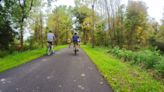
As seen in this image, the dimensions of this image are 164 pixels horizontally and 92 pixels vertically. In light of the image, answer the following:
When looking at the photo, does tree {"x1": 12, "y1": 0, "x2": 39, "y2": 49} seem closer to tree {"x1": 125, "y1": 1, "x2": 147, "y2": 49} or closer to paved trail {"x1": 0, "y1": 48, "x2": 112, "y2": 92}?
paved trail {"x1": 0, "y1": 48, "x2": 112, "y2": 92}

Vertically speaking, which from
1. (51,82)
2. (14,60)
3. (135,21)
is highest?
(135,21)

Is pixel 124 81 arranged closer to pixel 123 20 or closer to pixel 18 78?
pixel 18 78

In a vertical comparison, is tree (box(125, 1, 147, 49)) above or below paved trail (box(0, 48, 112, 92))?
above

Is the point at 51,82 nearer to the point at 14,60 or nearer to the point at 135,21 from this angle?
the point at 14,60

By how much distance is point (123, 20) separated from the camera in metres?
45.7

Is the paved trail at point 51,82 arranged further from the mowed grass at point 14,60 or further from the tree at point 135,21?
the tree at point 135,21

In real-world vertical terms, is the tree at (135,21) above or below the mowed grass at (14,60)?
above

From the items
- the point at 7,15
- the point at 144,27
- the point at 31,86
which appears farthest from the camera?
the point at 144,27

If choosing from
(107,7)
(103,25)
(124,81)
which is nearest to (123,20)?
(103,25)

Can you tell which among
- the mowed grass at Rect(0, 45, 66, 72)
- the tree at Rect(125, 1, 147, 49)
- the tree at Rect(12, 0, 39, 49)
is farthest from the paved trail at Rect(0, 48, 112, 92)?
the tree at Rect(125, 1, 147, 49)

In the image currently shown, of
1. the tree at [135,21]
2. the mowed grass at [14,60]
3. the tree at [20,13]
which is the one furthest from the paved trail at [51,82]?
the tree at [135,21]

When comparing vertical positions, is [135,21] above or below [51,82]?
above

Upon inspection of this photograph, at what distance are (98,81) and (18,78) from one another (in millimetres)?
3028

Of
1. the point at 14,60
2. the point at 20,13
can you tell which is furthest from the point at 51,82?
the point at 20,13
